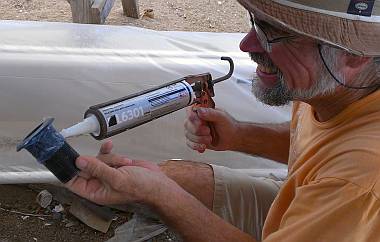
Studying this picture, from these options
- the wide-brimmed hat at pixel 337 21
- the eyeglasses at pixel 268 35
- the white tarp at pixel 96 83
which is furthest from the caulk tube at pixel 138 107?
the white tarp at pixel 96 83

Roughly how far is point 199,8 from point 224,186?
3.36 m

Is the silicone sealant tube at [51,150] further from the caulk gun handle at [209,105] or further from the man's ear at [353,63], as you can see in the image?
the man's ear at [353,63]

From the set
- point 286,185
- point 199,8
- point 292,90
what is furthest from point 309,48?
point 199,8

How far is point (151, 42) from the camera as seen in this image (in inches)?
110

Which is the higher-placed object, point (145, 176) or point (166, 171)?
point (145, 176)

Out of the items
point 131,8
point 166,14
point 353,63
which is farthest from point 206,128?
point 166,14

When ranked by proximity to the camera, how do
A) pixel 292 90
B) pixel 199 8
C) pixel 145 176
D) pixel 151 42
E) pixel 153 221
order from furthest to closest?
pixel 199 8
pixel 151 42
pixel 153 221
pixel 145 176
pixel 292 90

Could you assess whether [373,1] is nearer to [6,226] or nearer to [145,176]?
[145,176]

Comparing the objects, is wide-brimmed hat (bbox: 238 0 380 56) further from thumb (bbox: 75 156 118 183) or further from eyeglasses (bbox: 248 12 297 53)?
thumb (bbox: 75 156 118 183)

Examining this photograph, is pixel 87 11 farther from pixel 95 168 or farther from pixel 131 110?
pixel 95 168

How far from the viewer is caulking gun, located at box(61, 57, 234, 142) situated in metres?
1.54

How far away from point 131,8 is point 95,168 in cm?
337

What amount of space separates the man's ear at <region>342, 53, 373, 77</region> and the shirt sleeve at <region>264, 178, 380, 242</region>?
0.81ft

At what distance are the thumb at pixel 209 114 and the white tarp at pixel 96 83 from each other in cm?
69
